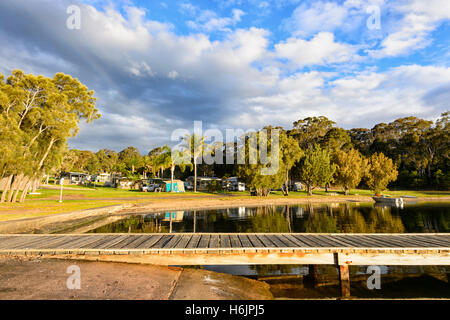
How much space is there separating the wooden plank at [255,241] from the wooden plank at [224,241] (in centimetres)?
88

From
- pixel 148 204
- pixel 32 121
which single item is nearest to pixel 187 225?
pixel 148 204

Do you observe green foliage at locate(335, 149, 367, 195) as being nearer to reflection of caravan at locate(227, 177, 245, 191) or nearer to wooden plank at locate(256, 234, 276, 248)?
reflection of caravan at locate(227, 177, 245, 191)

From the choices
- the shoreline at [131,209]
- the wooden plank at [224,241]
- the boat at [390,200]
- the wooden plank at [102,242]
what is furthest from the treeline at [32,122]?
the boat at [390,200]

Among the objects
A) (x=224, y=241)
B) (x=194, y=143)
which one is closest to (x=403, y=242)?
(x=224, y=241)

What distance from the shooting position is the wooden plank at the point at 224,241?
8.32 metres

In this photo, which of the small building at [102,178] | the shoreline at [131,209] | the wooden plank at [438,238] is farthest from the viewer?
the small building at [102,178]

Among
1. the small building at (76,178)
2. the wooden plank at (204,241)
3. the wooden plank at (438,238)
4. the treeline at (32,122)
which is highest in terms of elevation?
the treeline at (32,122)

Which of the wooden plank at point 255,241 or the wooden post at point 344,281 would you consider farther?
the wooden plank at point 255,241

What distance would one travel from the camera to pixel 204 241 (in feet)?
29.3

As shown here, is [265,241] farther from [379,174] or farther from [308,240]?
[379,174]

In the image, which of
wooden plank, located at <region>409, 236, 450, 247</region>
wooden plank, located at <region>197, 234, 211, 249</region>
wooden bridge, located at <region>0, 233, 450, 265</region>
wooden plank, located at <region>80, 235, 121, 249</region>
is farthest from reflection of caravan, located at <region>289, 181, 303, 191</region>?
wooden plank, located at <region>80, 235, 121, 249</region>

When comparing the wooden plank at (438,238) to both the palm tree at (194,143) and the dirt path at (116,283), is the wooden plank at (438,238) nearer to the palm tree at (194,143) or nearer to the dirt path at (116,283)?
the dirt path at (116,283)

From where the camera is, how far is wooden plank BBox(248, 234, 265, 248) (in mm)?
8266

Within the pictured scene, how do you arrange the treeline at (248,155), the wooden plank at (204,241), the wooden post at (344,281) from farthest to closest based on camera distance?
the treeline at (248,155) → the wooden plank at (204,241) → the wooden post at (344,281)
